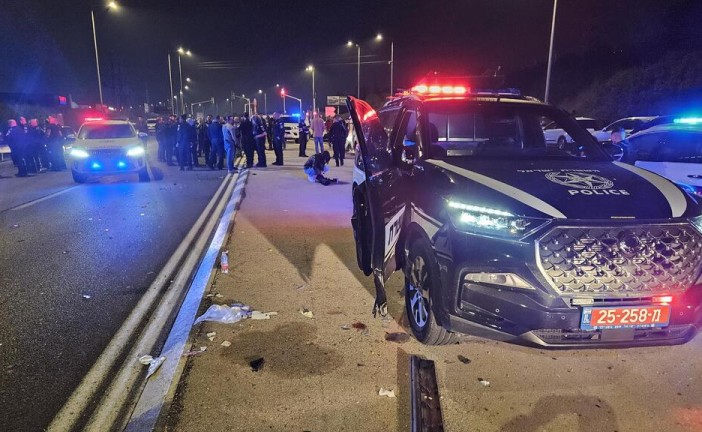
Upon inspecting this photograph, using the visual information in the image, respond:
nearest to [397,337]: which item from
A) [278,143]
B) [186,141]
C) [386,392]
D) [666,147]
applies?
[386,392]

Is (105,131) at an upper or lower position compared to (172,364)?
upper

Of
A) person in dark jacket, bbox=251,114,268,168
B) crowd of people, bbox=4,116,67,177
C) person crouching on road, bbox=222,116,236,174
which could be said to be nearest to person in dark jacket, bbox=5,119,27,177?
crowd of people, bbox=4,116,67,177

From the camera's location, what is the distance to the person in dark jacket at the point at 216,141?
1627 centimetres

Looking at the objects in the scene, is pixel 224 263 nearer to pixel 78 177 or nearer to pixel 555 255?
pixel 555 255

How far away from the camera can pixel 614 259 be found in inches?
122

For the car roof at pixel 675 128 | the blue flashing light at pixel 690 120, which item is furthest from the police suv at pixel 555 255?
the blue flashing light at pixel 690 120

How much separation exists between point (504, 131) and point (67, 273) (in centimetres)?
518

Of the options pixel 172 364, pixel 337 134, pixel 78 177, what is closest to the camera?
pixel 172 364

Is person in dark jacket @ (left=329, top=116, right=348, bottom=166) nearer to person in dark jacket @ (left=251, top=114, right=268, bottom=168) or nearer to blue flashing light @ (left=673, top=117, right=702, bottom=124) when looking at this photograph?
person in dark jacket @ (left=251, top=114, right=268, bottom=168)

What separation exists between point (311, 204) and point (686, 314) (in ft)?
25.9

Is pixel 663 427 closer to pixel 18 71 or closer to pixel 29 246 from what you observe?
pixel 29 246

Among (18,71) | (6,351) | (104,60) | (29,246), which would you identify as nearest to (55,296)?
(6,351)

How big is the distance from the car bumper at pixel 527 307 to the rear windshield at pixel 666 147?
167 inches

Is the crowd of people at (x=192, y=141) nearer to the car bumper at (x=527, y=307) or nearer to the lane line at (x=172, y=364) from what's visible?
the lane line at (x=172, y=364)
